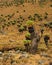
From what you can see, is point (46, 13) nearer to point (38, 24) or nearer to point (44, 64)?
point (38, 24)

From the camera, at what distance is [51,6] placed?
41.8 m

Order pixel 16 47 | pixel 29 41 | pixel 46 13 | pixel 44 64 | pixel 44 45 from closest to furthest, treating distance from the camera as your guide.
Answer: pixel 44 64 < pixel 29 41 < pixel 16 47 < pixel 44 45 < pixel 46 13

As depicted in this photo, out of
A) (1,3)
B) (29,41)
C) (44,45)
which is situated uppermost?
(29,41)

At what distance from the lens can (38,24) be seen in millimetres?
34812

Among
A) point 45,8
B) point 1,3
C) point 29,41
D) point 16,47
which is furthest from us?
point 1,3

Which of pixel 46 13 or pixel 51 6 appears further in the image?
pixel 51 6

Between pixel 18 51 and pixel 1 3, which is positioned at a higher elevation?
pixel 18 51

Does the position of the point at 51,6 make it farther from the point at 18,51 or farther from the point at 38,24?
the point at 18,51

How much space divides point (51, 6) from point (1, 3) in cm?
1136

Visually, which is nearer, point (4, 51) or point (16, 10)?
point (4, 51)

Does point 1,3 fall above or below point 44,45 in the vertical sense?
below

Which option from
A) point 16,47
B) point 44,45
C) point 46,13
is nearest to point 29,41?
point 16,47

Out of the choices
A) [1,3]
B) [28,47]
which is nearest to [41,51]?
[28,47]

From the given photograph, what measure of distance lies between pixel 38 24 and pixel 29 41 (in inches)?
646
